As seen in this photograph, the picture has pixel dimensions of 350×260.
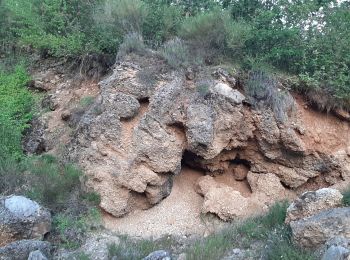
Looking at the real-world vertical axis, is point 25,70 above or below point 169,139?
below

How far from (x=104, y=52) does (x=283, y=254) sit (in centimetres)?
668

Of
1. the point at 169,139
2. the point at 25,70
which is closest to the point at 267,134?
the point at 169,139

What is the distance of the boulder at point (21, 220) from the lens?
26.1 feet

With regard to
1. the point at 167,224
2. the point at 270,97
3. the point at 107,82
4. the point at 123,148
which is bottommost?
the point at 167,224

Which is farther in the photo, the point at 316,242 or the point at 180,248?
the point at 180,248

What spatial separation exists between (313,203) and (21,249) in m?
4.52

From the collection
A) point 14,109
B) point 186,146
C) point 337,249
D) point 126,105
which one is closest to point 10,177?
point 14,109

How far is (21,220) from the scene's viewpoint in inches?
317

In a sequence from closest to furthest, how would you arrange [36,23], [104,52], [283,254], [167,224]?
[283,254]
[167,224]
[104,52]
[36,23]

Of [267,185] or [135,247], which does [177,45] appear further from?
[135,247]

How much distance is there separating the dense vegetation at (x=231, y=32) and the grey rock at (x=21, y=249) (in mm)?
4901

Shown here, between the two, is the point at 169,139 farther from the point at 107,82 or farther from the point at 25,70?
the point at 25,70

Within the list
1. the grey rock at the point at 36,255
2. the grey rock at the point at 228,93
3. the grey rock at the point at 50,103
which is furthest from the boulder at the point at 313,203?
the grey rock at the point at 50,103

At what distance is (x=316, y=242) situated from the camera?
723 cm
